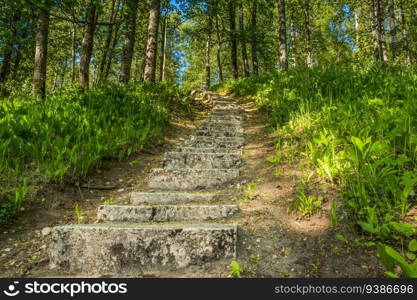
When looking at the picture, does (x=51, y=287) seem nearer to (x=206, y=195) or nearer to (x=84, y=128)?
(x=206, y=195)

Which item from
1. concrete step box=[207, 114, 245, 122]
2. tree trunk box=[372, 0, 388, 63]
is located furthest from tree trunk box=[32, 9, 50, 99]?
tree trunk box=[372, 0, 388, 63]

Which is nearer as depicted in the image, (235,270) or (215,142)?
(235,270)

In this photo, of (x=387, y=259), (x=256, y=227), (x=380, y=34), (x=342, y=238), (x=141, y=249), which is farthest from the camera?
(x=380, y=34)

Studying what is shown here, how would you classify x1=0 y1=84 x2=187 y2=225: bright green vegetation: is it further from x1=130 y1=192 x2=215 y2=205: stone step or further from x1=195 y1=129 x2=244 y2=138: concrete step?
x1=130 y1=192 x2=215 y2=205: stone step

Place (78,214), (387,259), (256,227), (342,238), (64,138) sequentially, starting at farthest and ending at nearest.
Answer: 1. (64,138)
2. (78,214)
3. (256,227)
4. (342,238)
5. (387,259)

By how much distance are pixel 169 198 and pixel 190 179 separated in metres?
0.59

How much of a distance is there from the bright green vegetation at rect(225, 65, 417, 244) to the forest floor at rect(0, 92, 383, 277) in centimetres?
23

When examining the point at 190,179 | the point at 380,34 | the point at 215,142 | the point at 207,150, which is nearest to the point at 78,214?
the point at 190,179

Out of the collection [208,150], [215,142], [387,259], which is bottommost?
[387,259]

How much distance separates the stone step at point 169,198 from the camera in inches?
144

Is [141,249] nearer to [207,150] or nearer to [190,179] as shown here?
[190,179]

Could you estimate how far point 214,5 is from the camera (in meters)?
16.0

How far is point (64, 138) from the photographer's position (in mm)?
4418

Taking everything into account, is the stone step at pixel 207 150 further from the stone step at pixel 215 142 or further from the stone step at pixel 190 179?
the stone step at pixel 190 179
